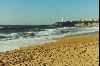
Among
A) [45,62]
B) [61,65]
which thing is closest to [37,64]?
[45,62]

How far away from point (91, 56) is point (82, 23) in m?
99.3

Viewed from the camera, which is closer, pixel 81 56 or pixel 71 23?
pixel 81 56

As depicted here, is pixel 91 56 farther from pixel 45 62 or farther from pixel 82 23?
pixel 82 23

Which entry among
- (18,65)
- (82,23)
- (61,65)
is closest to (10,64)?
(18,65)

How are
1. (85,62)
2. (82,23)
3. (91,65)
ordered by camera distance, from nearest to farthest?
(91,65), (85,62), (82,23)

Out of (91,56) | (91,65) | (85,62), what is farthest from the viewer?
(91,56)

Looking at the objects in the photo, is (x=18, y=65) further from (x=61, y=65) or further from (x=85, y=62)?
(x=85, y=62)

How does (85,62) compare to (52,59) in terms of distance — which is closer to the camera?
(85,62)

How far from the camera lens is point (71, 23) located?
362 feet

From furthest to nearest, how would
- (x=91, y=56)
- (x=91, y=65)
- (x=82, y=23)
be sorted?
(x=82, y=23) → (x=91, y=56) → (x=91, y=65)

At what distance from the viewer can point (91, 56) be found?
8180 millimetres

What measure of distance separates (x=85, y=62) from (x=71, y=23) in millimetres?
103233

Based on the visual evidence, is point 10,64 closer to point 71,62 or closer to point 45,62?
point 45,62

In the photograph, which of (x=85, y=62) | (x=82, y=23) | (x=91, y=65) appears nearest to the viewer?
(x=91, y=65)
